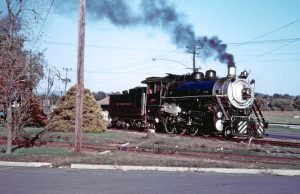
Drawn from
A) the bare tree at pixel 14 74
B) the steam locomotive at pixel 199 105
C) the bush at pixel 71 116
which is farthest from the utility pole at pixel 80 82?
the bush at pixel 71 116

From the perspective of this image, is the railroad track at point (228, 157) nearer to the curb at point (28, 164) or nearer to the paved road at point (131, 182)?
the paved road at point (131, 182)

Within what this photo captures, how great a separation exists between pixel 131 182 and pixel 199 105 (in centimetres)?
1536

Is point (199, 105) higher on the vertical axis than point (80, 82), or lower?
lower

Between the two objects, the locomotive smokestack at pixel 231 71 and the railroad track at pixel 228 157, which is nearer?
the railroad track at pixel 228 157

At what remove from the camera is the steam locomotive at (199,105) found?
21.7 metres

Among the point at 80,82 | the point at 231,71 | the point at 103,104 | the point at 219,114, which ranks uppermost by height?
the point at 231,71

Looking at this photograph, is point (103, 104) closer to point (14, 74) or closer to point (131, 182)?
point (14, 74)

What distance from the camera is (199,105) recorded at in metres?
A: 23.4

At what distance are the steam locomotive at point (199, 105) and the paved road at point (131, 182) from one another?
39.2 feet

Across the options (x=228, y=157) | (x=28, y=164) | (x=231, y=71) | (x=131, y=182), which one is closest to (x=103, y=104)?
(x=231, y=71)

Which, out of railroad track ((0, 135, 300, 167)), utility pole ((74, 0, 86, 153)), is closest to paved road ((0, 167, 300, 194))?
railroad track ((0, 135, 300, 167))

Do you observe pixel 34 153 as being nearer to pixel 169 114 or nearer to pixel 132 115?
pixel 169 114

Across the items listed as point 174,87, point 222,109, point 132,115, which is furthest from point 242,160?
point 132,115

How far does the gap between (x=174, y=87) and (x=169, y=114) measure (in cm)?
178
